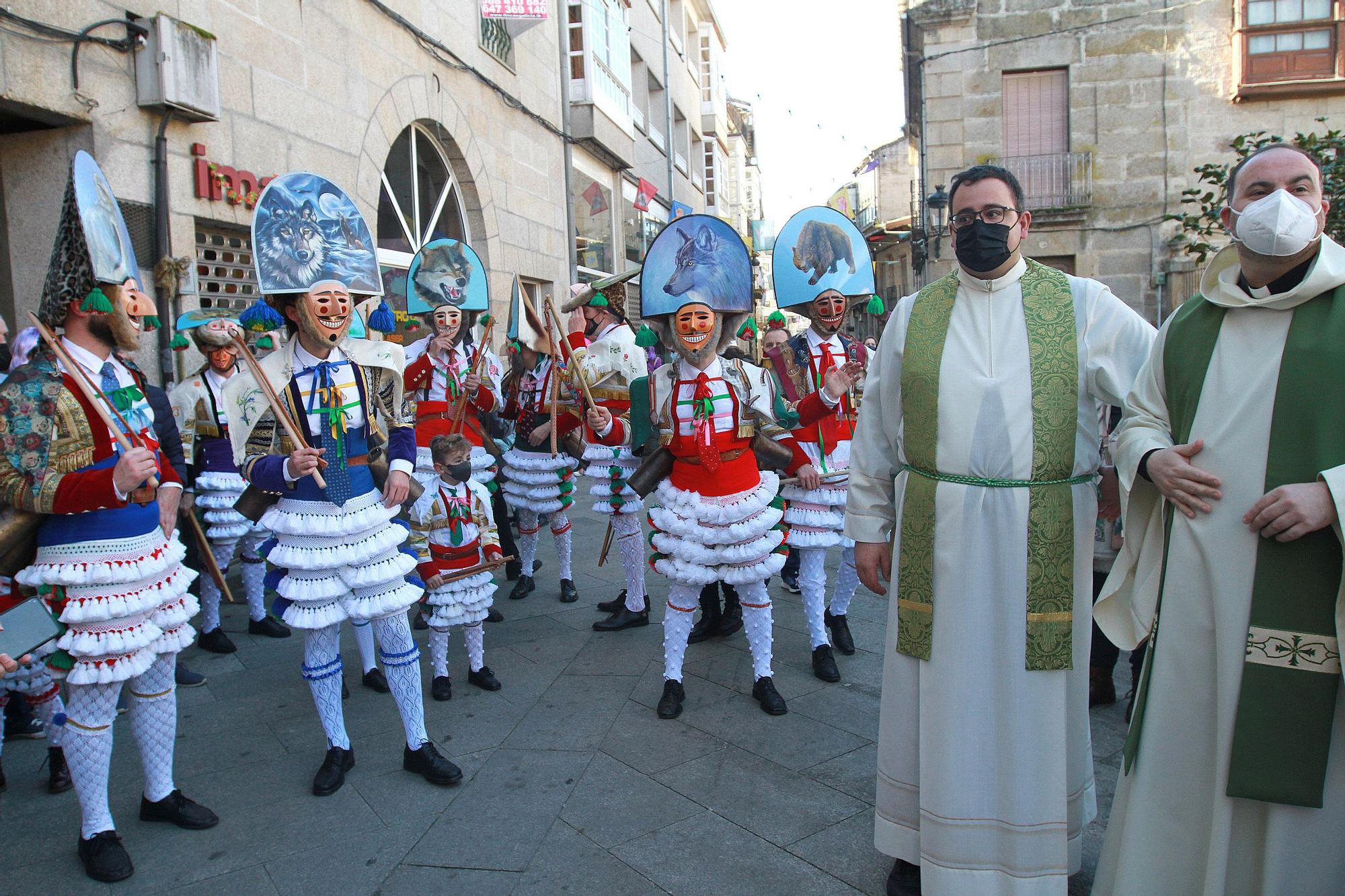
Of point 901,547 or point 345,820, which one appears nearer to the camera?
point 901,547

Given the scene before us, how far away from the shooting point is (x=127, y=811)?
3477mm

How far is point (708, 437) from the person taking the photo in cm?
423

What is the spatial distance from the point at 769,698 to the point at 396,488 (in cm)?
201

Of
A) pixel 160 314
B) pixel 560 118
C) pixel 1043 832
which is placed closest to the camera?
pixel 1043 832

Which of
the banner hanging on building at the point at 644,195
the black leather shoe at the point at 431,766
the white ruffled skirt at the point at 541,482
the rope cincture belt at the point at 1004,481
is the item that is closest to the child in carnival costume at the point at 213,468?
the white ruffled skirt at the point at 541,482

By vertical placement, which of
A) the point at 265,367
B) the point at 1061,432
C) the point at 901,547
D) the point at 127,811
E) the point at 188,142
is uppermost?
the point at 188,142

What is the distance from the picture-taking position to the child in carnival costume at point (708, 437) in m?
4.20

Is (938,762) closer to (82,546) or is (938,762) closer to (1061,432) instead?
(1061,432)

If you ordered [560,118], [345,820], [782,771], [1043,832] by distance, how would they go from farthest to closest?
[560,118], [782,771], [345,820], [1043,832]

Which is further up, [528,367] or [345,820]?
[528,367]

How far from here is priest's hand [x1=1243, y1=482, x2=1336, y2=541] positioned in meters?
2.02

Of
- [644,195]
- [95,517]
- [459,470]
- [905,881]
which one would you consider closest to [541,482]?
[459,470]

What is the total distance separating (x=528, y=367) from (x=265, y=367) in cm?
300

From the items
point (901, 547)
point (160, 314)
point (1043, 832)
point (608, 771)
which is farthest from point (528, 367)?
point (1043, 832)
